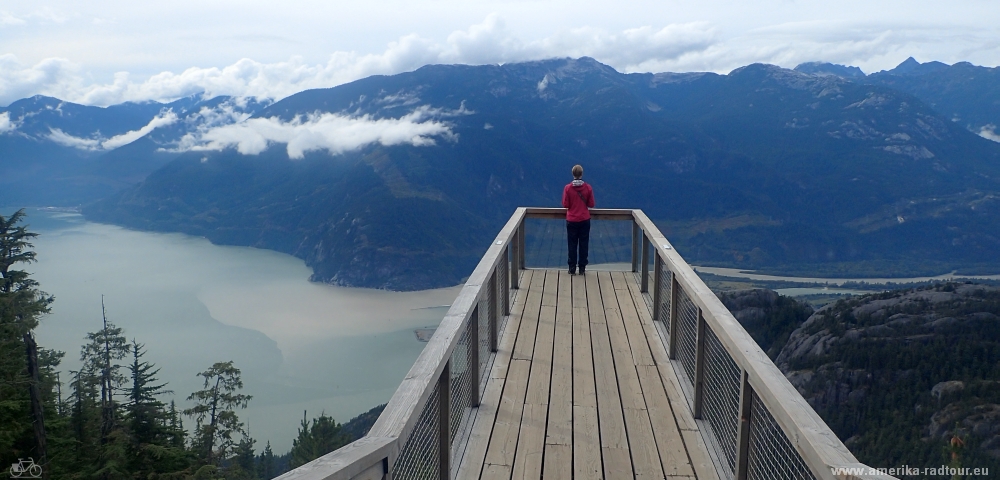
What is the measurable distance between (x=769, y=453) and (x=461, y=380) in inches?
70.7

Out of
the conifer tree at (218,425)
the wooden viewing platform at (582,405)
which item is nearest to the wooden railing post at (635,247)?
the wooden viewing platform at (582,405)

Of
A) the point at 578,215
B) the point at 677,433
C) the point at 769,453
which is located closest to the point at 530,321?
the point at 578,215

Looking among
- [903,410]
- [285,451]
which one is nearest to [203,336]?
[285,451]

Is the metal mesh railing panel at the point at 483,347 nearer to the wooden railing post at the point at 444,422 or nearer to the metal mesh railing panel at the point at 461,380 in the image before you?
the metal mesh railing panel at the point at 461,380

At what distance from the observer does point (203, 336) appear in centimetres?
9950

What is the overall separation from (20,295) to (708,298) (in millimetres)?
23435

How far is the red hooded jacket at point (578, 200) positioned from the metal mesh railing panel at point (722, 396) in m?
3.97

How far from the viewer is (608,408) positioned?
4465mm

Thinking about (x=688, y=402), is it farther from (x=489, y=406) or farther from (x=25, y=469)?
(x=25, y=469)

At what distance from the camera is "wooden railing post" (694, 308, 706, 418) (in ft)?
13.7

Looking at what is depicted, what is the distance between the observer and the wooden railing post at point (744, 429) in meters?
3.06

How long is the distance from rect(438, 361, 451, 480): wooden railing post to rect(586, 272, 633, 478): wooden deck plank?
801 mm

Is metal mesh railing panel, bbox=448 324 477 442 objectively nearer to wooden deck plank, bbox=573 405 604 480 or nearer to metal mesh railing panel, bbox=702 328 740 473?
wooden deck plank, bbox=573 405 604 480

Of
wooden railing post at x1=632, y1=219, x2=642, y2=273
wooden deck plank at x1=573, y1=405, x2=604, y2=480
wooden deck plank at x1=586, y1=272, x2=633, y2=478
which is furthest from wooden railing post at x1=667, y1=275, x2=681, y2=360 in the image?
wooden railing post at x1=632, y1=219, x2=642, y2=273
